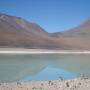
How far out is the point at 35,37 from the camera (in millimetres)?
60969

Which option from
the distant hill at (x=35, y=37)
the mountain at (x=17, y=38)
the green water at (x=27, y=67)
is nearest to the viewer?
the green water at (x=27, y=67)

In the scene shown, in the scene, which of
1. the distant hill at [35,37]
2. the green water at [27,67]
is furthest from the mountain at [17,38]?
the green water at [27,67]

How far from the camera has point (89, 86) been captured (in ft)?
20.6

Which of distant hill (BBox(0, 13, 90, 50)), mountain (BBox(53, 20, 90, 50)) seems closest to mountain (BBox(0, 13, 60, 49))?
distant hill (BBox(0, 13, 90, 50))

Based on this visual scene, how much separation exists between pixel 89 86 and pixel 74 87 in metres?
0.39

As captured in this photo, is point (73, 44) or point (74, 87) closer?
point (74, 87)

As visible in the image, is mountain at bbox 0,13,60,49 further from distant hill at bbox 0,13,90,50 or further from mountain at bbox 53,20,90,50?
mountain at bbox 53,20,90,50

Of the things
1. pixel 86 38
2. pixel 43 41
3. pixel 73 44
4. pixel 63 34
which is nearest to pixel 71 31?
pixel 63 34

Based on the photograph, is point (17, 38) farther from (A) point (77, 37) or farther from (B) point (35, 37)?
(A) point (77, 37)

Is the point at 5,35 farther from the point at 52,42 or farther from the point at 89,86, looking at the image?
the point at 89,86

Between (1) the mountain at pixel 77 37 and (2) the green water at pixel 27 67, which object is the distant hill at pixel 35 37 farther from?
(2) the green water at pixel 27 67

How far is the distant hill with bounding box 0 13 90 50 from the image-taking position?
52.8 m

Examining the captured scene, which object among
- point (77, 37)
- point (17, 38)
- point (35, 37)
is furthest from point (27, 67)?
point (77, 37)

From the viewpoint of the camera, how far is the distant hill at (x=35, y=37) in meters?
52.8
